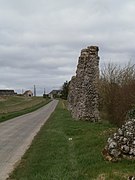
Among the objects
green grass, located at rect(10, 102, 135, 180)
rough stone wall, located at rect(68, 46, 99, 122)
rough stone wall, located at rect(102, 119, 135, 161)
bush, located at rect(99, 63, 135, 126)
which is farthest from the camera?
rough stone wall, located at rect(68, 46, 99, 122)

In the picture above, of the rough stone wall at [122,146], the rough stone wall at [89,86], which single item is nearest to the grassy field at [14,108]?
the rough stone wall at [89,86]

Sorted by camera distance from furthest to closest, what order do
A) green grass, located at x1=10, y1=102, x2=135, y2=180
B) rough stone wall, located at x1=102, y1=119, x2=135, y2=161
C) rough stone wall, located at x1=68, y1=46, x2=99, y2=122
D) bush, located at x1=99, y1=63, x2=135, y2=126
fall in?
rough stone wall, located at x1=68, y1=46, x2=99, y2=122
bush, located at x1=99, y1=63, x2=135, y2=126
rough stone wall, located at x1=102, y1=119, x2=135, y2=161
green grass, located at x1=10, y1=102, x2=135, y2=180

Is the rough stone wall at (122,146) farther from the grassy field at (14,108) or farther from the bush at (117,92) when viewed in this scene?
the grassy field at (14,108)

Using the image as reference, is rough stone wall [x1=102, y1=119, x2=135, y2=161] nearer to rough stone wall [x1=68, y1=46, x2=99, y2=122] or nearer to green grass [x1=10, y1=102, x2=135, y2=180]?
green grass [x1=10, y1=102, x2=135, y2=180]

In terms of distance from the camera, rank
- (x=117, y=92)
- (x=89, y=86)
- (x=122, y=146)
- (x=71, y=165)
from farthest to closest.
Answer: (x=89, y=86), (x=117, y=92), (x=71, y=165), (x=122, y=146)

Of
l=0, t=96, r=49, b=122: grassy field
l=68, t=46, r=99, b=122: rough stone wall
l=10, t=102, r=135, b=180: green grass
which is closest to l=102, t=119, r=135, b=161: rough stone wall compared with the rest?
l=10, t=102, r=135, b=180: green grass

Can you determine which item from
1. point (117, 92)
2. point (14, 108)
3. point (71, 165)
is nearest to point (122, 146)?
point (71, 165)

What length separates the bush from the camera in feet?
59.2

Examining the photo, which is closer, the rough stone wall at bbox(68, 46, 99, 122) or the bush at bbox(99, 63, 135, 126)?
the bush at bbox(99, 63, 135, 126)

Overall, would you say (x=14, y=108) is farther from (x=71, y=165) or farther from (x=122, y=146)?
(x=122, y=146)

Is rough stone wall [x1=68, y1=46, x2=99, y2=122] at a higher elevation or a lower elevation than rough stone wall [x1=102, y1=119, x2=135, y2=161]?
higher

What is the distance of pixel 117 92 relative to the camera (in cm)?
2059

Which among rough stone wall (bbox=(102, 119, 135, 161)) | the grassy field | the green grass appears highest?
the grassy field

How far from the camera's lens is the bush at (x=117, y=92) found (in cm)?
1803
